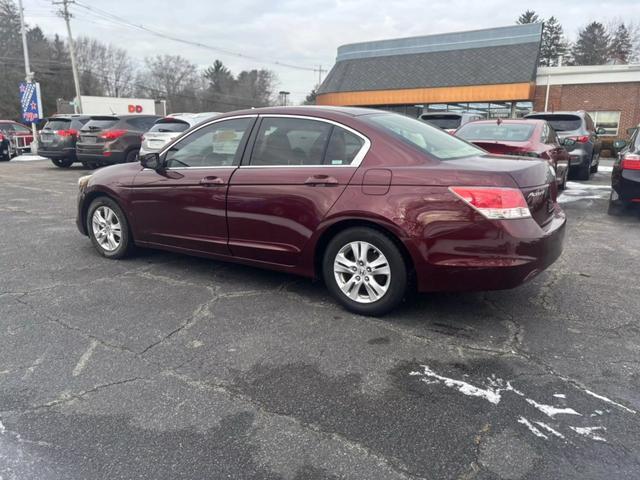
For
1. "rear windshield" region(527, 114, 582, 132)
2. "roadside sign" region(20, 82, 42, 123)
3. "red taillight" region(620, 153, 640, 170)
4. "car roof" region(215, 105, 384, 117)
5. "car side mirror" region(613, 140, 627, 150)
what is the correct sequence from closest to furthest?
1. "car roof" region(215, 105, 384, 117)
2. "red taillight" region(620, 153, 640, 170)
3. "car side mirror" region(613, 140, 627, 150)
4. "rear windshield" region(527, 114, 582, 132)
5. "roadside sign" region(20, 82, 42, 123)

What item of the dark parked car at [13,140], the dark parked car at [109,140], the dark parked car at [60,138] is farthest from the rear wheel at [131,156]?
the dark parked car at [13,140]

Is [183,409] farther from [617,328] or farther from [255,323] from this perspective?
[617,328]

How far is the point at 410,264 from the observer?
3709mm

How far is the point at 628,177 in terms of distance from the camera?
7277 mm

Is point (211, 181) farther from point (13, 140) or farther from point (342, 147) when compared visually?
point (13, 140)

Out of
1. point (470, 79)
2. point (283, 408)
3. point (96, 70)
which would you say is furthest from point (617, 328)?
point (96, 70)

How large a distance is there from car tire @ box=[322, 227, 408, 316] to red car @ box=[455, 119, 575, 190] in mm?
4524

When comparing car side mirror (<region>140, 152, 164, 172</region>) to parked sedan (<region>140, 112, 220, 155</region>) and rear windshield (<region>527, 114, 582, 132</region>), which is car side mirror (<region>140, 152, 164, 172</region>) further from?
rear windshield (<region>527, 114, 582, 132</region>)

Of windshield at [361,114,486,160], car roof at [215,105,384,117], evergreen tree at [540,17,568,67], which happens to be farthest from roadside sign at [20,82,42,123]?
evergreen tree at [540,17,568,67]

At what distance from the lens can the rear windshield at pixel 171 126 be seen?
12.1 meters

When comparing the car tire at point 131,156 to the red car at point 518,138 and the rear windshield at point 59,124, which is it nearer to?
the rear windshield at point 59,124

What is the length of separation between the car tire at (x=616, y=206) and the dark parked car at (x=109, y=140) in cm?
1169

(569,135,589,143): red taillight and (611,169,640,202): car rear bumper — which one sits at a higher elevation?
(569,135,589,143): red taillight

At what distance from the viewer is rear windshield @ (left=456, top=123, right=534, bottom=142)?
8273mm
